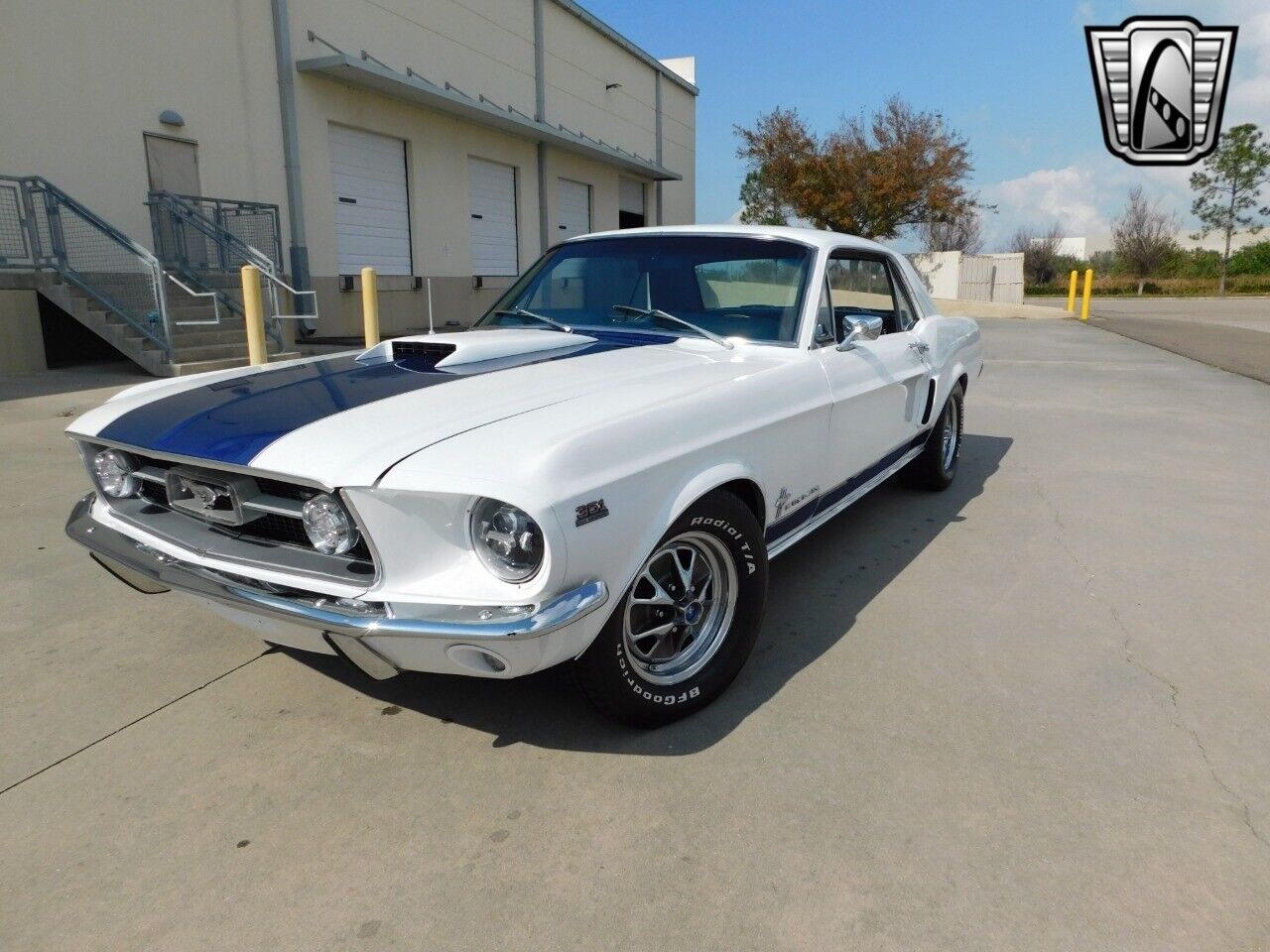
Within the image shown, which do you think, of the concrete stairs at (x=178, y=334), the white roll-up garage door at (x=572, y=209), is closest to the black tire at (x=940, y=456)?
the concrete stairs at (x=178, y=334)

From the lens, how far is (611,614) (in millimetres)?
2342

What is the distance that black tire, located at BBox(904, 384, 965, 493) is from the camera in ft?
16.8

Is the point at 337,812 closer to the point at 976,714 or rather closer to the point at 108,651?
the point at 108,651

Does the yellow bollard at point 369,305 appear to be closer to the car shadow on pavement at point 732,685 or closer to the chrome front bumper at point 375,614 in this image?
the car shadow on pavement at point 732,685

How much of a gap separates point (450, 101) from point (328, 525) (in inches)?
614

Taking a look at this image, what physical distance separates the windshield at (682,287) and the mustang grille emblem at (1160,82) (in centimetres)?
1048

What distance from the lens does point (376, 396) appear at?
2.60 m

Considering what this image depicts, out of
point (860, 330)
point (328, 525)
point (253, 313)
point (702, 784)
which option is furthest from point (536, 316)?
point (253, 313)

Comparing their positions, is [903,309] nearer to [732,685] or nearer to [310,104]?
[732,685]

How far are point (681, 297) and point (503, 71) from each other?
1760cm

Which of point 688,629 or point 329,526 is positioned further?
point 688,629

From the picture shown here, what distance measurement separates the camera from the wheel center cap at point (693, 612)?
271 cm

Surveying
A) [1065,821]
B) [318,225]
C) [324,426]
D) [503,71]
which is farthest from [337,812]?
[503,71]

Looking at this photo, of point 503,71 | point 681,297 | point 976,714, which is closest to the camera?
point 976,714
